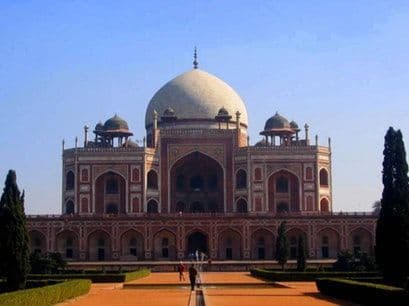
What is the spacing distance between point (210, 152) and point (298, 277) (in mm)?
19878

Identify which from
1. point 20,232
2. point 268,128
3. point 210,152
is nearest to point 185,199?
point 210,152

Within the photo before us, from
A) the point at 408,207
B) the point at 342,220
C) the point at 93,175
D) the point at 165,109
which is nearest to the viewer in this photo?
the point at 408,207

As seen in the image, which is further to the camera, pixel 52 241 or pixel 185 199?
pixel 185 199

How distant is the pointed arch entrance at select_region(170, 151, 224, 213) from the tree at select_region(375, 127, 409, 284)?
83.5 feet

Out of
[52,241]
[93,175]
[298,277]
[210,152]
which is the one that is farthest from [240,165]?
[298,277]

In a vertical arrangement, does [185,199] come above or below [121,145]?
below

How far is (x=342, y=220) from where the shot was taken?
39.2m

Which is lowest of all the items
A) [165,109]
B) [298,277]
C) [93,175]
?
[298,277]

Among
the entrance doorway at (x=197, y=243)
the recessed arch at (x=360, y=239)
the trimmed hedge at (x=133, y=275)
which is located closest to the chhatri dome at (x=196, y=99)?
the entrance doorway at (x=197, y=243)

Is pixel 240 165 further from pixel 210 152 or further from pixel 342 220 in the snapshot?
pixel 342 220

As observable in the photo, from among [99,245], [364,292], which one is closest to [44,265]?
[364,292]

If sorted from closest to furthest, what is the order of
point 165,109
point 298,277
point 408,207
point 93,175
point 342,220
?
point 408,207
point 298,277
point 342,220
point 93,175
point 165,109

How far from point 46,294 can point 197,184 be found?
3061 cm

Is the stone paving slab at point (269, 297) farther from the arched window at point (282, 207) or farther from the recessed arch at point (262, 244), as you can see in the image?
the arched window at point (282, 207)
